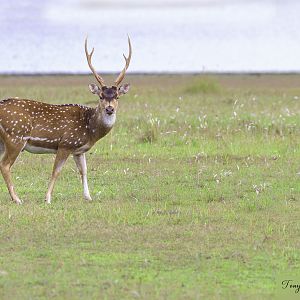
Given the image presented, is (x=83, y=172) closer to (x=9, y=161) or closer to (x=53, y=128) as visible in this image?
(x=53, y=128)

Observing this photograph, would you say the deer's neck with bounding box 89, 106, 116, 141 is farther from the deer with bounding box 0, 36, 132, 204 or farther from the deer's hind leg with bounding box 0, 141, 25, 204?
the deer's hind leg with bounding box 0, 141, 25, 204

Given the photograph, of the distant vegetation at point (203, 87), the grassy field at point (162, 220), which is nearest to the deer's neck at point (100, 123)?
the grassy field at point (162, 220)

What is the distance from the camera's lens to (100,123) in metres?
14.6

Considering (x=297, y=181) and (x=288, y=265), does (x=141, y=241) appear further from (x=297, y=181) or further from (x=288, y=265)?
(x=297, y=181)

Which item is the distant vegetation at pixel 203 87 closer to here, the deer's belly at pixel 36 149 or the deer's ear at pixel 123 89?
the deer's ear at pixel 123 89

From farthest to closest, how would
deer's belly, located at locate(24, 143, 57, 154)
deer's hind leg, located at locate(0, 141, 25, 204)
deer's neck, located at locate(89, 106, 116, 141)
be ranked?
deer's neck, located at locate(89, 106, 116, 141) → deer's belly, located at locate(24, 143, 57, 154) → deer's hind leg, located at locate(0, 141, 25, 204)

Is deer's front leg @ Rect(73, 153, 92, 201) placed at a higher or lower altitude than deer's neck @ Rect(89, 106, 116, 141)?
lower

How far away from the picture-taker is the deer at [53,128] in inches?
555

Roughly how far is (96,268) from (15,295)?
3.87ft

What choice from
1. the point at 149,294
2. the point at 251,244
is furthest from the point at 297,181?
the point at 149,294

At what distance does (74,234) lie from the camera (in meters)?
11.7

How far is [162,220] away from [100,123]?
2473 millimetres

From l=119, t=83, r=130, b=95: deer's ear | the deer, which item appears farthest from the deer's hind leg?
l=119, t=83, r=130, b=95: deer's ear

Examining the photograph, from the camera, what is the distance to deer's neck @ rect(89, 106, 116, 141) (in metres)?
14.6
